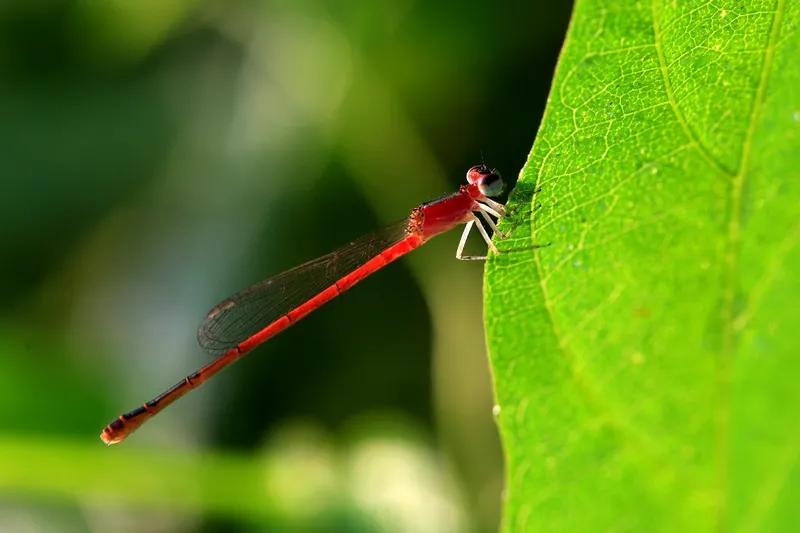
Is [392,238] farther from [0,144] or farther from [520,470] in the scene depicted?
[0,144]

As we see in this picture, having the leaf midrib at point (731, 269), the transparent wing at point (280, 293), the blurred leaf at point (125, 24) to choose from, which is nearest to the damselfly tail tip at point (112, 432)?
the transparent wing at point (280, 293)

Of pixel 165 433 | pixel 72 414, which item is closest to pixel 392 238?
pixel 165 433

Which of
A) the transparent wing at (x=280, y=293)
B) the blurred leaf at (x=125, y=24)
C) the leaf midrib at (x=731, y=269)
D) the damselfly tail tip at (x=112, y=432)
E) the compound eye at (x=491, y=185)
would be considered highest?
the blurred leaf at (x=125, y=24)

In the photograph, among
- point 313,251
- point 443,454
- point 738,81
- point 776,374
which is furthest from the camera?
point 313,251

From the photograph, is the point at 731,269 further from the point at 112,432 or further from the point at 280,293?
the point at 112,432

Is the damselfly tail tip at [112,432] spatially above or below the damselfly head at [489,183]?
above

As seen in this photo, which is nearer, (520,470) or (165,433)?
(520,470)

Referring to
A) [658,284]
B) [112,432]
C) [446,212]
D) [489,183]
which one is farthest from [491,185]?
[112,432]

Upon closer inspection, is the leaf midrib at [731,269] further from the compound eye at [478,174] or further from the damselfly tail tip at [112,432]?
the damselfly tail tip at [112,432]
